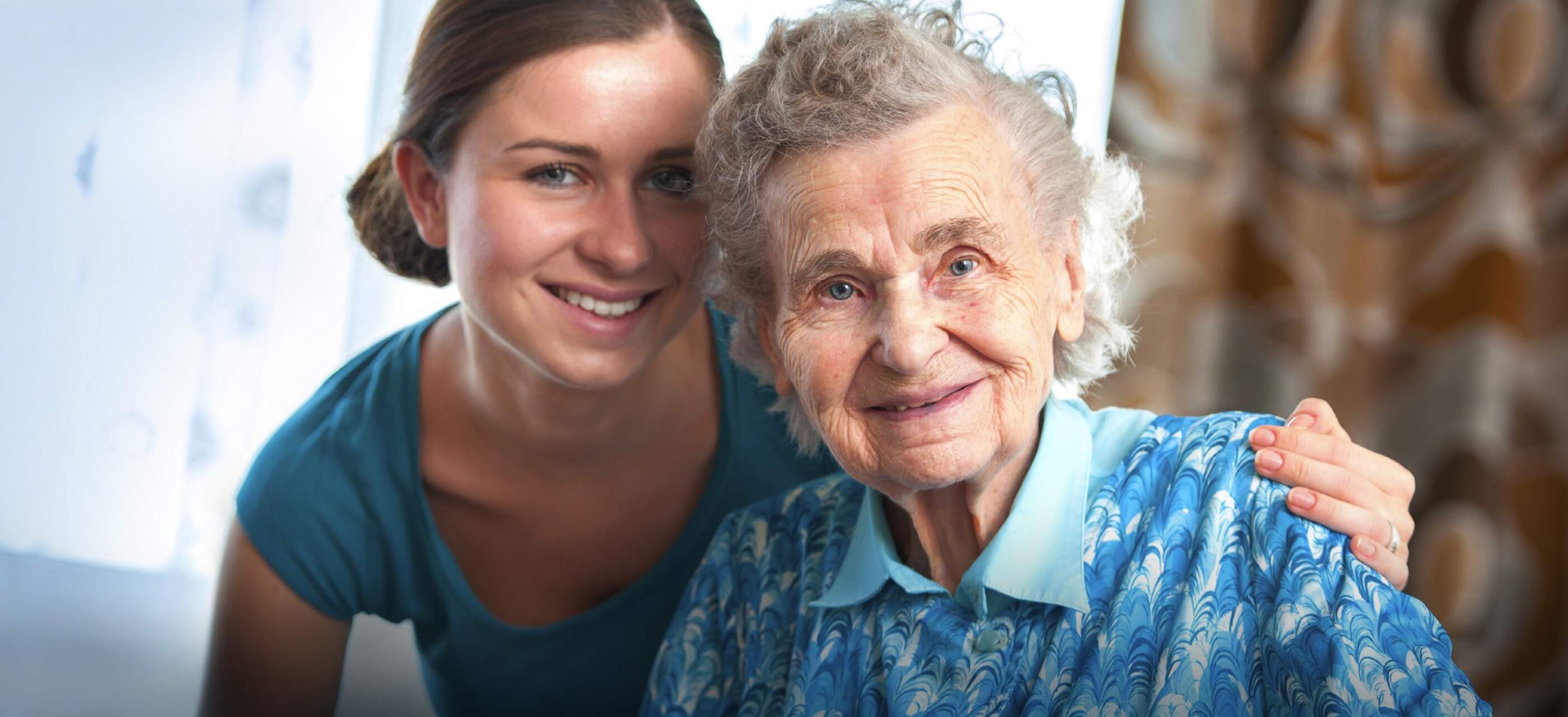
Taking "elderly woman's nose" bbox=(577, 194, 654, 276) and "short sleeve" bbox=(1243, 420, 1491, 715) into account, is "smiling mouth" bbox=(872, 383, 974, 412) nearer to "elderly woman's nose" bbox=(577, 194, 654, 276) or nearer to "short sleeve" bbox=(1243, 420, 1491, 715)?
"short sleeve" bbox=(1243, 420, 1491, 715)

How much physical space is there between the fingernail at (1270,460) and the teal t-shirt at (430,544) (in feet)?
2.63

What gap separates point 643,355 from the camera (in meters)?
1.69

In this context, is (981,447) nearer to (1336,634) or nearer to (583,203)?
(1336,634)

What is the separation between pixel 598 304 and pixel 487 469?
43 cm

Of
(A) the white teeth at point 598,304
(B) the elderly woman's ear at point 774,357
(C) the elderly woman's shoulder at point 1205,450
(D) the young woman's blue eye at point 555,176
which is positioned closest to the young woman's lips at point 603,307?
(A) the white teeth at point 598,304

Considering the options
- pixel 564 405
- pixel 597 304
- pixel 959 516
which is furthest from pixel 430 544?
pixel 959 516

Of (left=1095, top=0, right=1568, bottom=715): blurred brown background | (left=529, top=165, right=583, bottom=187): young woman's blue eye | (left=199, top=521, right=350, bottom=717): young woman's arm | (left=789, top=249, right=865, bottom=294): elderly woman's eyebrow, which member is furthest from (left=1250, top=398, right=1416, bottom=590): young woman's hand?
(left=199, top=521, right=350, bottom=717): young woman's arm

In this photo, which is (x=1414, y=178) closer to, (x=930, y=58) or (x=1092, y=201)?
(x=1092, y=201)

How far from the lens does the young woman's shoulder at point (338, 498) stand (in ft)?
6.08

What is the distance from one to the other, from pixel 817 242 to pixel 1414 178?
175 centimetres

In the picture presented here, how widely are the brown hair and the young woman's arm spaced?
2.22ft

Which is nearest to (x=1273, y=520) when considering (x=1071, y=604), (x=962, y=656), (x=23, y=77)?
(x=1071, y=604)

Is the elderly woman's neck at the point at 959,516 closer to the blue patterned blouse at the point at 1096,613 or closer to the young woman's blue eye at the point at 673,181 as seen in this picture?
the blue patterned blouse at the point at 1096,613

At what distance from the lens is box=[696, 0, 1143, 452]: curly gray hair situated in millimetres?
1229
